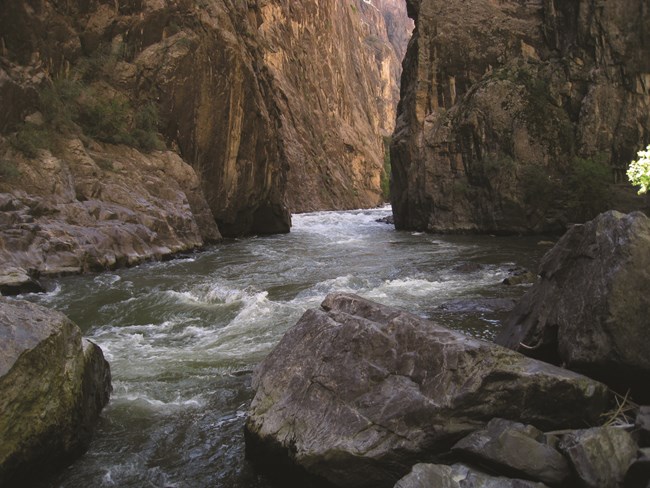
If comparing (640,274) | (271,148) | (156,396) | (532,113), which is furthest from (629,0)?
(156,396)

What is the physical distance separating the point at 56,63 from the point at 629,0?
25446 mm

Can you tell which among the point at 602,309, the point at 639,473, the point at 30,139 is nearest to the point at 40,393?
the point at 639,473

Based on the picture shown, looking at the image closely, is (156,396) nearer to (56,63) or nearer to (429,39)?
(56,63)

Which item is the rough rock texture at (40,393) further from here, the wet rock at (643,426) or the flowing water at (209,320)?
the wet rock at (643,426)

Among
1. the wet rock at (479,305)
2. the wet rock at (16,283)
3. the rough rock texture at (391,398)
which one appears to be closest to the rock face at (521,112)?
the wet rock at (479,305)

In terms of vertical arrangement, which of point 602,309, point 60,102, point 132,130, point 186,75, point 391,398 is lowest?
point 391,398

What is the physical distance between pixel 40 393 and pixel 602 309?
4548mm

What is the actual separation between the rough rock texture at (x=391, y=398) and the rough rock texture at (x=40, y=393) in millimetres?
1502

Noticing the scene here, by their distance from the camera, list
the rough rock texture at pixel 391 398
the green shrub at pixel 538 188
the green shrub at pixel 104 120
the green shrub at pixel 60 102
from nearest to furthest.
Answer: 1. the rough rock texture at pixel 391 398
2. the green shrub at pixel 60 102
3. the green shrub at pixel 104 120
4. the green shrub at pixel 538 188

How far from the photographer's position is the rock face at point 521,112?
2572 centimetres

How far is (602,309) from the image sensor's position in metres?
4.50

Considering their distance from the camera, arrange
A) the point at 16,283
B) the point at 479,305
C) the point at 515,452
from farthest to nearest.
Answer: the point at 16,283 → the point at 479,305 → the point at 515,452

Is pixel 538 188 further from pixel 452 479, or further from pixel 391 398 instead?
pixel 452 479

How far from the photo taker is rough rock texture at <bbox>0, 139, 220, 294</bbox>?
13.2 meters
